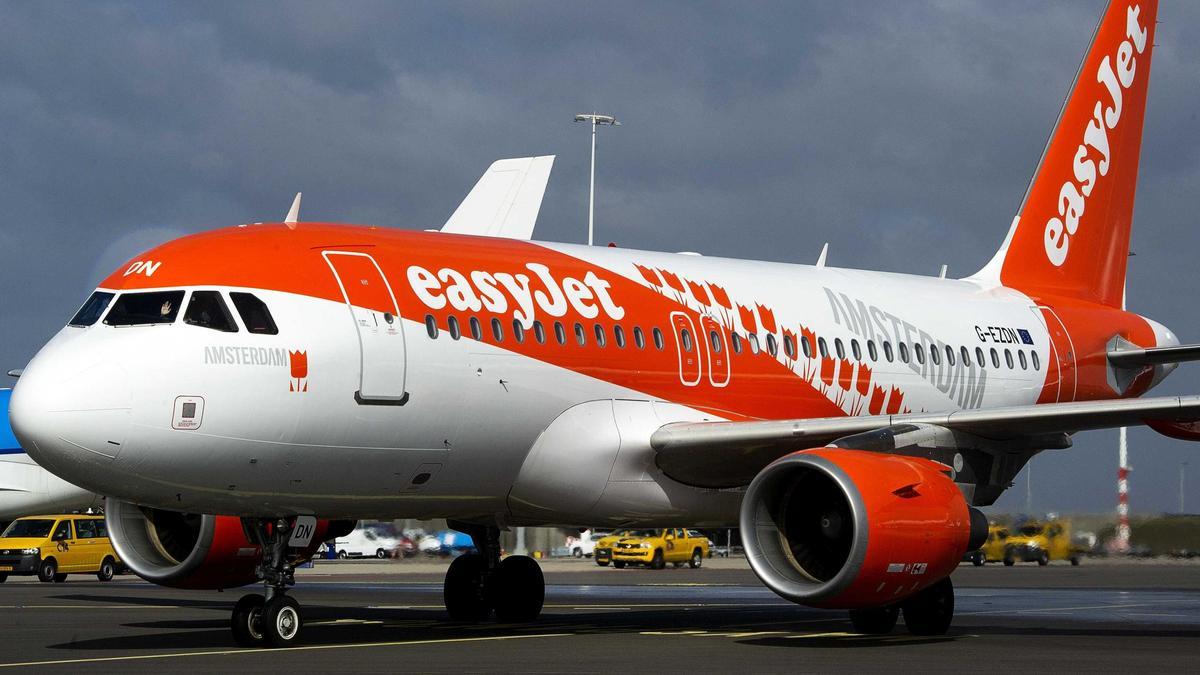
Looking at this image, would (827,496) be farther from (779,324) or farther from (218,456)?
(218,456)

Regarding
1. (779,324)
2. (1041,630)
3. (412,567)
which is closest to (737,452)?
(779,324)

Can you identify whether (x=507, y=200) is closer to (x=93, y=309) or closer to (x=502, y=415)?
(x=502, y=415)

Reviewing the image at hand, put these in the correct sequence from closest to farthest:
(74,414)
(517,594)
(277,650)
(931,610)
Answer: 1. (74,414)
2. (277,650)
3. (931,610)
4. (517,594)

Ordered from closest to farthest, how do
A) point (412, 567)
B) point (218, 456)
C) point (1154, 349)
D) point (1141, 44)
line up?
point (218, 456), point (1154, 349), point (1141, 44), point (412, 567)

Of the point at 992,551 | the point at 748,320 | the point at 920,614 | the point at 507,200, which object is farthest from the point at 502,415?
the point at 992,551

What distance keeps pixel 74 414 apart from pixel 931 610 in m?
10.1

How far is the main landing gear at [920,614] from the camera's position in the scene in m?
19.5

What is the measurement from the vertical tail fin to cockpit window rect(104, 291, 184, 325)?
622 inches

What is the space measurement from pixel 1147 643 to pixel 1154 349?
30.9 ft

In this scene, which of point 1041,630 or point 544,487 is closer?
point 544,487

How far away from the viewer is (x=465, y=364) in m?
17.7

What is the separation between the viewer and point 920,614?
1958cm

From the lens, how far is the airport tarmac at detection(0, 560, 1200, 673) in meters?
15.7

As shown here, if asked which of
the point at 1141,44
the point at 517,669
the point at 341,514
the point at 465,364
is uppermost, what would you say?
the point at 1141,44
